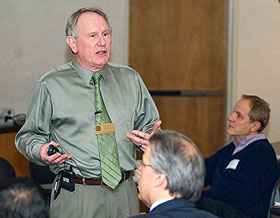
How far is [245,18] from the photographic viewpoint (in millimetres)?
5410

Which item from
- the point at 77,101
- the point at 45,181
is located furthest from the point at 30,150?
the point at 45,181

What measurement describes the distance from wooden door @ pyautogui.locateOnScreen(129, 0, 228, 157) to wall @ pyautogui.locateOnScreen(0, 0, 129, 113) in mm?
716

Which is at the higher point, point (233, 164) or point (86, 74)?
point (86, 74)

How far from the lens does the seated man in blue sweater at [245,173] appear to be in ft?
11.7

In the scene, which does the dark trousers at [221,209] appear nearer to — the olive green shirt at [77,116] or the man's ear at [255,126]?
the man's ear at [255,126]

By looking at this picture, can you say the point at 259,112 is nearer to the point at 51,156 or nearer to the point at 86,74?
the point at 86,74

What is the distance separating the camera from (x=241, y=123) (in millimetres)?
3891

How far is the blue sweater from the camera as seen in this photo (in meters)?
3.57

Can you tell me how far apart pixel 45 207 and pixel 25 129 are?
0.80 meters

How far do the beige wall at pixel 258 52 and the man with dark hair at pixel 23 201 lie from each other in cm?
385

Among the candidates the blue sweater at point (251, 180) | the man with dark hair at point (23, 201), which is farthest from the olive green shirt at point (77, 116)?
the blue sweater at point (251, 180)

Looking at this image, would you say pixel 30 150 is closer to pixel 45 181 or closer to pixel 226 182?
pixel 45 181

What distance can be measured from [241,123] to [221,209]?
2.36ft

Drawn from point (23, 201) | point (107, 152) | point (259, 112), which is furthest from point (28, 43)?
point (23, 201)
